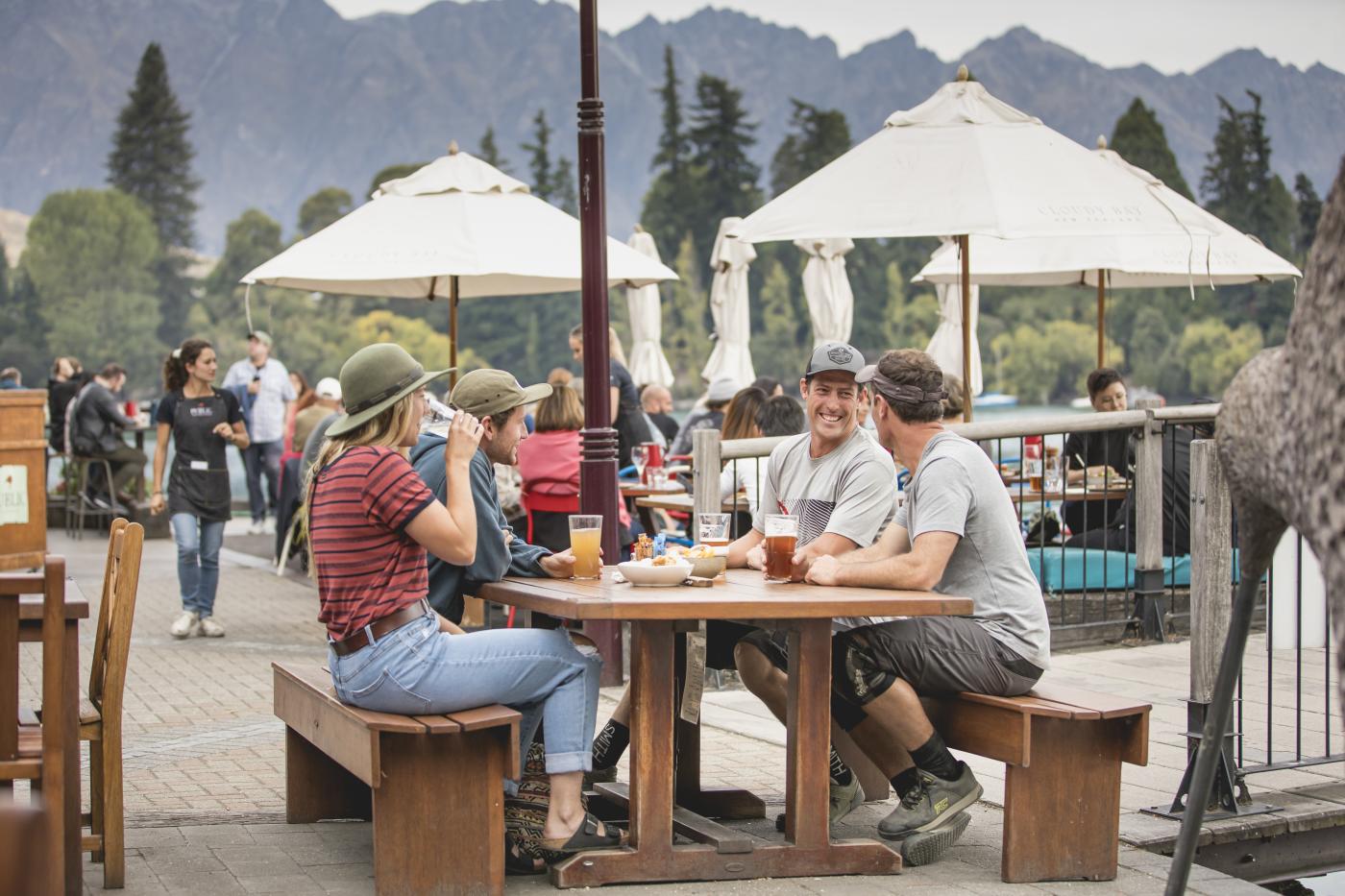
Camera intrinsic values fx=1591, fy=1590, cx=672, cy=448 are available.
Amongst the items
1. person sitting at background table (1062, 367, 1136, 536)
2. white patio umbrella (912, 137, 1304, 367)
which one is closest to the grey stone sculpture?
white patio umbrella (912, 137, 1304, 367)

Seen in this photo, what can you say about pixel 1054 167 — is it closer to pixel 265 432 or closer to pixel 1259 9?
pixel 265 432

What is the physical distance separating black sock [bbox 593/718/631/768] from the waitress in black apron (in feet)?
15.5

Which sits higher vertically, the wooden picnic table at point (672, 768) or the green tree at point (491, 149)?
the green tree at point (491, 149)

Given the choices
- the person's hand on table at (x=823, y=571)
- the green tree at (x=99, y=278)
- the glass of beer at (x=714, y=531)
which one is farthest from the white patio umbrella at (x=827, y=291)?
the green tree at (x=99, y=278)

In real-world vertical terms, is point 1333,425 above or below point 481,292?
below

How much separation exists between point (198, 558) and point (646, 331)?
11.9 meters

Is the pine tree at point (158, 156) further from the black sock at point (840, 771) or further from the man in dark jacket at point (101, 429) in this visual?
the black sock at point (840, 771)

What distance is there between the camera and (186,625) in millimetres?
9898

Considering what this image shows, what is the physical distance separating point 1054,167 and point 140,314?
134 meters

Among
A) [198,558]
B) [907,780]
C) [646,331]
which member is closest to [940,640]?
[907,780]

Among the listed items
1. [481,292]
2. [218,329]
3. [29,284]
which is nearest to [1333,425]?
[481,292]

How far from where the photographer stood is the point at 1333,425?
90.0 inches

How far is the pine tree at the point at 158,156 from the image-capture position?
133 meters

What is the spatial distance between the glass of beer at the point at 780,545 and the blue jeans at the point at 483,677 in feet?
2.00
